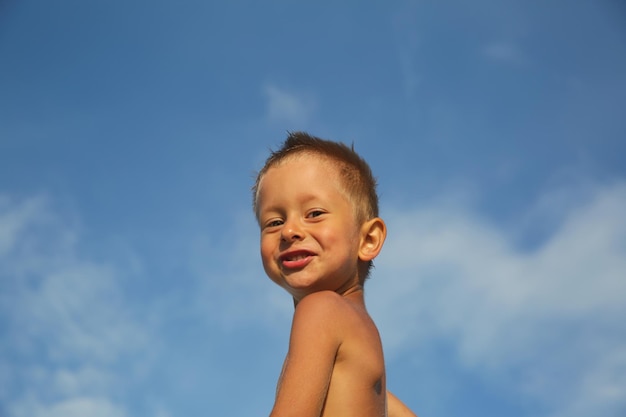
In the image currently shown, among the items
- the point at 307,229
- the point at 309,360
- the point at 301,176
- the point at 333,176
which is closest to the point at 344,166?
the point at 333,176

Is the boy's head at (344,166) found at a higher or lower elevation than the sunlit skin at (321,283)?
higher

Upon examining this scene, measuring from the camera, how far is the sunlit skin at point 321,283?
288 cm

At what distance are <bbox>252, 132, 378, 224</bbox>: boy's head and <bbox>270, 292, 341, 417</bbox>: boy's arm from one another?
75 cm

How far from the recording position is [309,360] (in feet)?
9.41

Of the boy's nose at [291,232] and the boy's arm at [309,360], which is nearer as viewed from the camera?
the boy's arm at [309,360]

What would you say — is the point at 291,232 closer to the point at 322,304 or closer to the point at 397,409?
the point at 322,304

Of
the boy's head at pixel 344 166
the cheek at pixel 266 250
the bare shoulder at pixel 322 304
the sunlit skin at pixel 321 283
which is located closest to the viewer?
the sunlit skin at pixel 321 283

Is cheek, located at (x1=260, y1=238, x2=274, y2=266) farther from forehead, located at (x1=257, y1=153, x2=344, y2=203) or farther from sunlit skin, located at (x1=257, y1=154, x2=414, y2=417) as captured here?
forehead, located at (x1=257, y1=153, x2=344, y2=203)

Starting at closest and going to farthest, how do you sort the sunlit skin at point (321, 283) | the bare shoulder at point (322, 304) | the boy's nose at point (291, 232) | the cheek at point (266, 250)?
the sunlit skin at point (321, 283) < the bare shoulder at point (322, 304) < the boy's nose at point (291, 232) < the cheek at point (266, 250)

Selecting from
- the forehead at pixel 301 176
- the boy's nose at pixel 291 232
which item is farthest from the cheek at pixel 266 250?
the forehead at pixel 301 176

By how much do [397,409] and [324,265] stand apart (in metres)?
1.41

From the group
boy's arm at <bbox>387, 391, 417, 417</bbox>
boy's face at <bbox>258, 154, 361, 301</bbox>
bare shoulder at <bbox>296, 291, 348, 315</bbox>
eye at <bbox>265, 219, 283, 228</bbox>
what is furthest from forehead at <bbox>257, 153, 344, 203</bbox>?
boy's arm at <bbox>387, 391, 417, 417</bbox>

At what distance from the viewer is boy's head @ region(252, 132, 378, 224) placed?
365 centimetres

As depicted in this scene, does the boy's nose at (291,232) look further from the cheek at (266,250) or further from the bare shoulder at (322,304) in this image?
the bare shoulder at (322,304)
